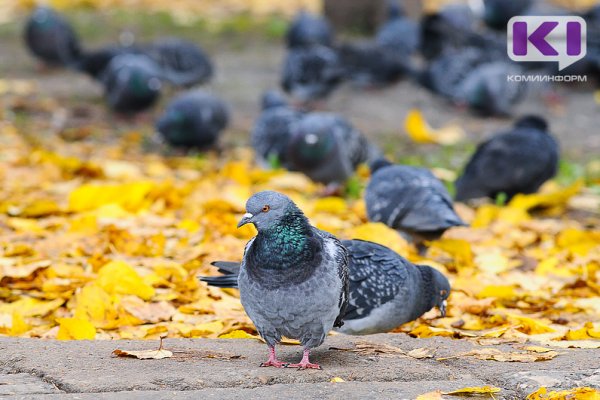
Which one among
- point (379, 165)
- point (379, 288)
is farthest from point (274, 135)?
point (379, 288)

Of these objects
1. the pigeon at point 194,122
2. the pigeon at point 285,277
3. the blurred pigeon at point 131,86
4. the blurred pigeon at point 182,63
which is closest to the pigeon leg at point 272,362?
the pigeon at point 285,277

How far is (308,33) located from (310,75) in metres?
1.76

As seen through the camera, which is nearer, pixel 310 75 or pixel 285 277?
pixel 285 277

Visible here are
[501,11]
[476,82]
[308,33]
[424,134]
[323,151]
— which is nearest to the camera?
[323,151]

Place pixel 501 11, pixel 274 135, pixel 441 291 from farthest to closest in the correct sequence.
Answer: pixel 501 11 < pixel 274 135 < pixel 441 291

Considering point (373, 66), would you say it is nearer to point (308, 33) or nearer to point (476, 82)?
point (308, 33)

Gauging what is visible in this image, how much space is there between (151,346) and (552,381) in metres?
1.49

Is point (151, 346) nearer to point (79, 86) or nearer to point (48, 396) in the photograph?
point (48, 396)

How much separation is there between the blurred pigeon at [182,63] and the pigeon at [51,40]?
3.35 ft

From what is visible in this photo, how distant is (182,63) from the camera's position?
12.1 metres

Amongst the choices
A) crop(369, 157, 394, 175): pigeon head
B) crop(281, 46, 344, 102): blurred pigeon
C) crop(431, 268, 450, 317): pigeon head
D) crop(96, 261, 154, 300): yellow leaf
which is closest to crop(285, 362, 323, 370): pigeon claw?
crop(431, 268, 450, 317): pigeon head

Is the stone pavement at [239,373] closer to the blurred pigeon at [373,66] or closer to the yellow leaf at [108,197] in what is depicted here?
the yellow leaf at [108,197]

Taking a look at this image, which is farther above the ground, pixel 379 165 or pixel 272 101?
pixel 379 165

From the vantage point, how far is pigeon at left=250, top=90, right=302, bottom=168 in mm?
8359
